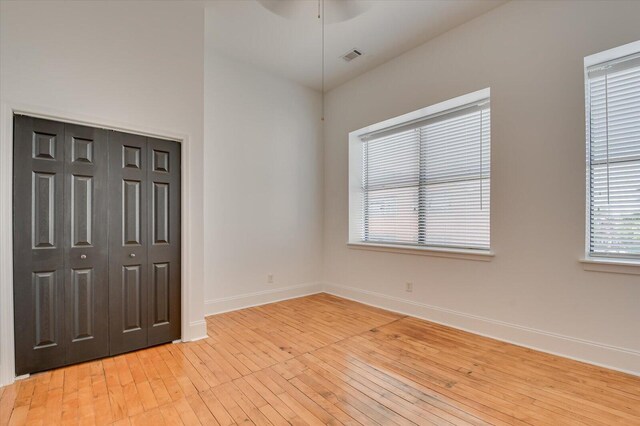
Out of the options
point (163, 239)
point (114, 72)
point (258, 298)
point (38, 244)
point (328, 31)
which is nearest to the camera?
point (38, 244)

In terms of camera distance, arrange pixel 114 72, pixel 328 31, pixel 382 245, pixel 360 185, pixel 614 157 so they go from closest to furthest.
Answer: pixel 614 157 < pixel 114 72 < pixel 328 31 < pixel 382 245 < pixel 360 185

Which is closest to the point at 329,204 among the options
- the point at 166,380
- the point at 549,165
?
the point at 549,165

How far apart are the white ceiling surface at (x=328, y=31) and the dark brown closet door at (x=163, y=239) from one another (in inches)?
62.1

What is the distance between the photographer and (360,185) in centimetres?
491

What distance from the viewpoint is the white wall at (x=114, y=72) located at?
232cm

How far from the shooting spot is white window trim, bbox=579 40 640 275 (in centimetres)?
241

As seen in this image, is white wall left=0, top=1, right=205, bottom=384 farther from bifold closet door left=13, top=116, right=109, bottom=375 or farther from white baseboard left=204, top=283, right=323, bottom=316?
white baseboard left=204, top=283, right=323, bottom=316

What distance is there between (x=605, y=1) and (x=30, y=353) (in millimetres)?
5397

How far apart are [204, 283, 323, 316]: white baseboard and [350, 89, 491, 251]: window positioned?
1075mm

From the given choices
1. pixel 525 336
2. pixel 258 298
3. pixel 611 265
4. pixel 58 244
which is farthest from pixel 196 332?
pixel 611 265

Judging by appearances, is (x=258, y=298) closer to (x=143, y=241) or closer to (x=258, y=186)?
(x=258, y=186)

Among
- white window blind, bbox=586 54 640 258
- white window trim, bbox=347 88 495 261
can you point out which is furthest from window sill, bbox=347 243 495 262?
white window blind, bbox=586 54 640 258

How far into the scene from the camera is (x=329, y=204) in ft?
16.8

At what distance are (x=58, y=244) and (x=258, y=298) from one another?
2455 mm
